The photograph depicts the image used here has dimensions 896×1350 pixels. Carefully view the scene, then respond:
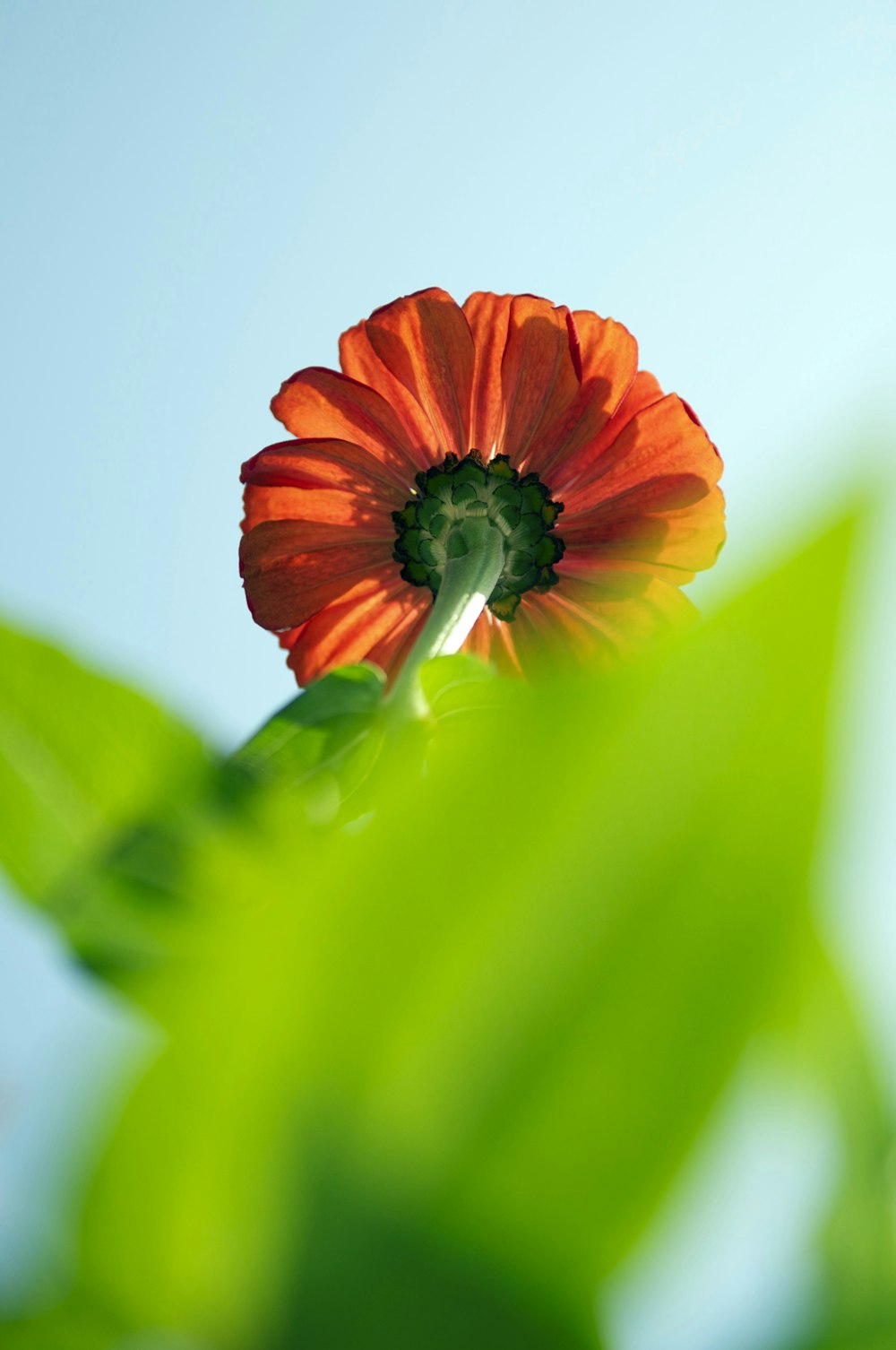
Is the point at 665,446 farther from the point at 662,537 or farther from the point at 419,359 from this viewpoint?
the point at 419,359

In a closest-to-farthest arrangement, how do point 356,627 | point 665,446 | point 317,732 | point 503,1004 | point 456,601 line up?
1. point 503,1004
2. point 317,732
3. point 456,601
4. point 665,446
5. point 356,627

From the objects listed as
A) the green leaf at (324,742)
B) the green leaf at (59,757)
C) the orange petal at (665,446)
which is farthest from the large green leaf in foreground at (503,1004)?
the orange petal at (665,446)

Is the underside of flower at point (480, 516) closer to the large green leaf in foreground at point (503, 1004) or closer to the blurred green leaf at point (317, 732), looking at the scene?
the blurred green leaf at point (317, 732)

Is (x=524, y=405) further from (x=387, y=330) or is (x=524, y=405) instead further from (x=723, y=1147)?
(x=723, y=1147)

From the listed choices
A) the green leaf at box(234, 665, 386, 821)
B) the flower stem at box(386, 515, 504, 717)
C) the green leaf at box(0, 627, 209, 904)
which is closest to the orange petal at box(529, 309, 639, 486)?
Answer: the flower stem at box(386, 515, 504, 717)

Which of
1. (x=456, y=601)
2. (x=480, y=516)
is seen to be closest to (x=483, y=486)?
(x=480, y=516)

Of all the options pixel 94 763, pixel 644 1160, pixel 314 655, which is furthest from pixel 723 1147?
pixel 314 655
